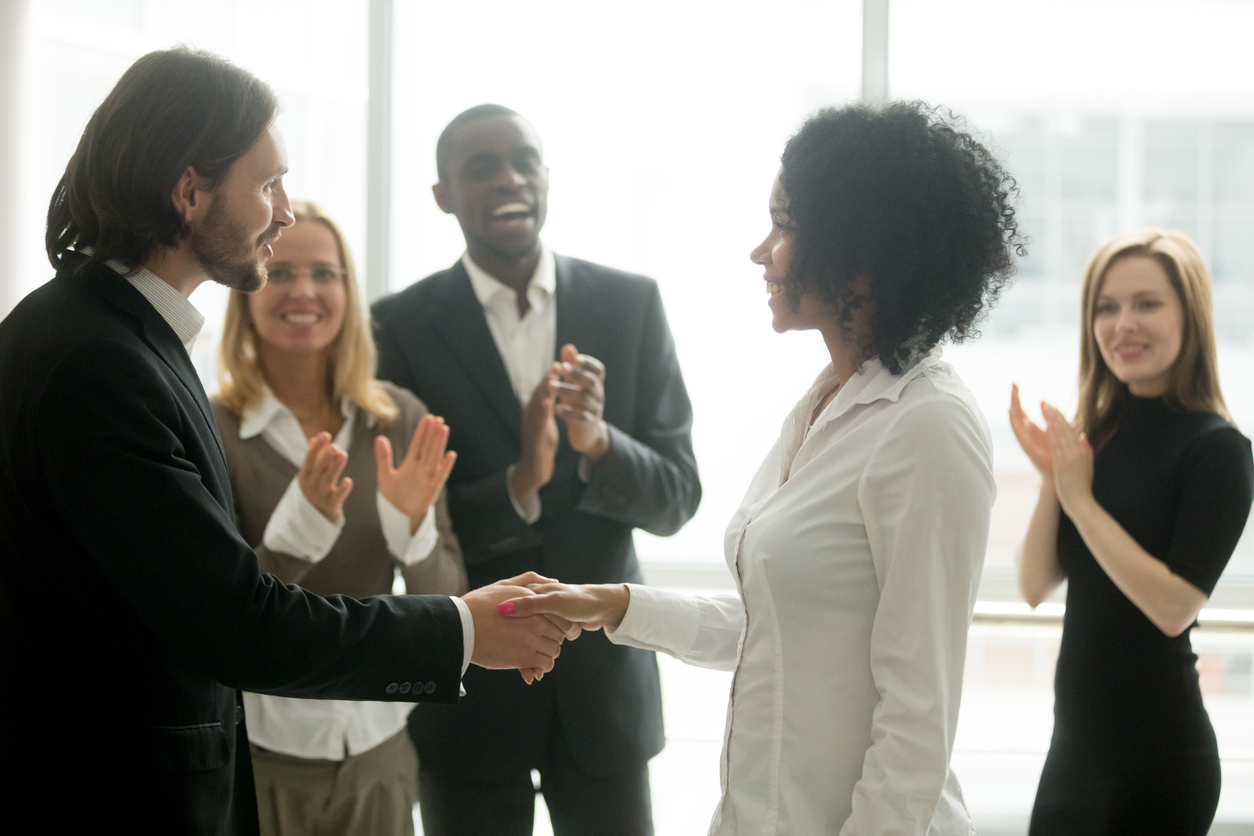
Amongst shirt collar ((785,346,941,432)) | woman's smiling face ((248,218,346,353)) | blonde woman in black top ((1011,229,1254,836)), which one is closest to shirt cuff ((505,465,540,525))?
woman's smiling face ((248,218,346,353))

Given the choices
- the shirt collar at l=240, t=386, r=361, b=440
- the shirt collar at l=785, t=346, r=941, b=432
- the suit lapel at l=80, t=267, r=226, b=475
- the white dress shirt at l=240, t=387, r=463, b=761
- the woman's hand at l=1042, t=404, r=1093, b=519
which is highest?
the suit lapel at l=80, t=267, r=226, b=475

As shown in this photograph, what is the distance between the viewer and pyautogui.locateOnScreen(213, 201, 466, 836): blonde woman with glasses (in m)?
2.03

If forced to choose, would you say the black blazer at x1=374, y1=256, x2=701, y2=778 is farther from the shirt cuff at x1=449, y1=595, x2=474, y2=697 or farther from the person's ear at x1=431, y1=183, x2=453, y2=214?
the shirt cuff at x1=449, y1=595, x2=474, y2=697

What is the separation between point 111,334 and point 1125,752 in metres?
1.99

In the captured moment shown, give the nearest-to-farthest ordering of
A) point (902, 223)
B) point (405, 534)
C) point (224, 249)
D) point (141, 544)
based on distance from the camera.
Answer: point (141, 544) → point (902, 223) → point (224, 249) → point (405, 534)

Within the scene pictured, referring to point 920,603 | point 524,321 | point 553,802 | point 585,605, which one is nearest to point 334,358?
point 524,321

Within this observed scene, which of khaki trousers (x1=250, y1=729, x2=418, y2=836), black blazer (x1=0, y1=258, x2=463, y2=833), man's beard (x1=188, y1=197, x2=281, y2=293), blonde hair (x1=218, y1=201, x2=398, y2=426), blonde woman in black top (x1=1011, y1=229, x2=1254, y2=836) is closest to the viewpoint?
black blazer (x1=0, y1=258, x2=463, y2=833)

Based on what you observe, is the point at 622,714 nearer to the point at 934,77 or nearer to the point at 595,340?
the point at 595,340

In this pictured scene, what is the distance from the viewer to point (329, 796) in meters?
2.06

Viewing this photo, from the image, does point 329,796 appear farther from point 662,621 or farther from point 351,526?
point 662,621

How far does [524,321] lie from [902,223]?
117cm

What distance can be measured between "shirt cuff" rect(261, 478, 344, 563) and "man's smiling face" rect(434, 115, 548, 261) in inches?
28.1

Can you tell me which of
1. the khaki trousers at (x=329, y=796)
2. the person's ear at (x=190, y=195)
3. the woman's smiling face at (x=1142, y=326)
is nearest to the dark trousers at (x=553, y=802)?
the khaki trousers at (x=329, y=796)

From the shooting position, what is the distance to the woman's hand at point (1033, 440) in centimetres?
219
